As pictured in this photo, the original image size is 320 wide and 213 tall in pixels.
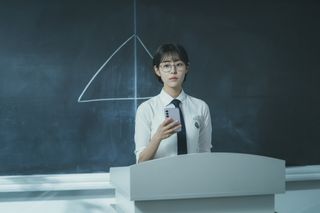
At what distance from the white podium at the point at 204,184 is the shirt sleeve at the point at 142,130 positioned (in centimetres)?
30

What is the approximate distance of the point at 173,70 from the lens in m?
2.06

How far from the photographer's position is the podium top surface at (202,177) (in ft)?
5.17

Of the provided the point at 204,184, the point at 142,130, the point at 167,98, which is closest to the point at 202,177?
the point at 204,184

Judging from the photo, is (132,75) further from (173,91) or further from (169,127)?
(169,127)

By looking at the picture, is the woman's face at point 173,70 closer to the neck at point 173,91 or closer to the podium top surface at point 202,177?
the neck at point 173,91

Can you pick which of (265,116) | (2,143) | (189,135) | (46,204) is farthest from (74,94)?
(265,116)

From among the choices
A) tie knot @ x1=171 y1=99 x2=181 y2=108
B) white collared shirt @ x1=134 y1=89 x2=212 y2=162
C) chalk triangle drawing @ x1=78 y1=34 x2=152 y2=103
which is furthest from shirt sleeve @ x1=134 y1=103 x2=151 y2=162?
chalk triangle drawing @ x1=78 y1=34 x2=152 y2=103

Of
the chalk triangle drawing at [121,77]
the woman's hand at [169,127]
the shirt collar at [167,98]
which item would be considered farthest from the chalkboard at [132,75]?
the woman's hand at [169,127]

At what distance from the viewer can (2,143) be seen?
2.76 m

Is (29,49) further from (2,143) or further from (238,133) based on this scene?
(238,133)

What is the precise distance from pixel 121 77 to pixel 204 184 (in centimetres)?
138

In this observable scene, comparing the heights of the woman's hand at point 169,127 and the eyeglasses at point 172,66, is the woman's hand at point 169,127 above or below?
below

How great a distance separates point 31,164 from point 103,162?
43 cm

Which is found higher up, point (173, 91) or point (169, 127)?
point (173, 91)
